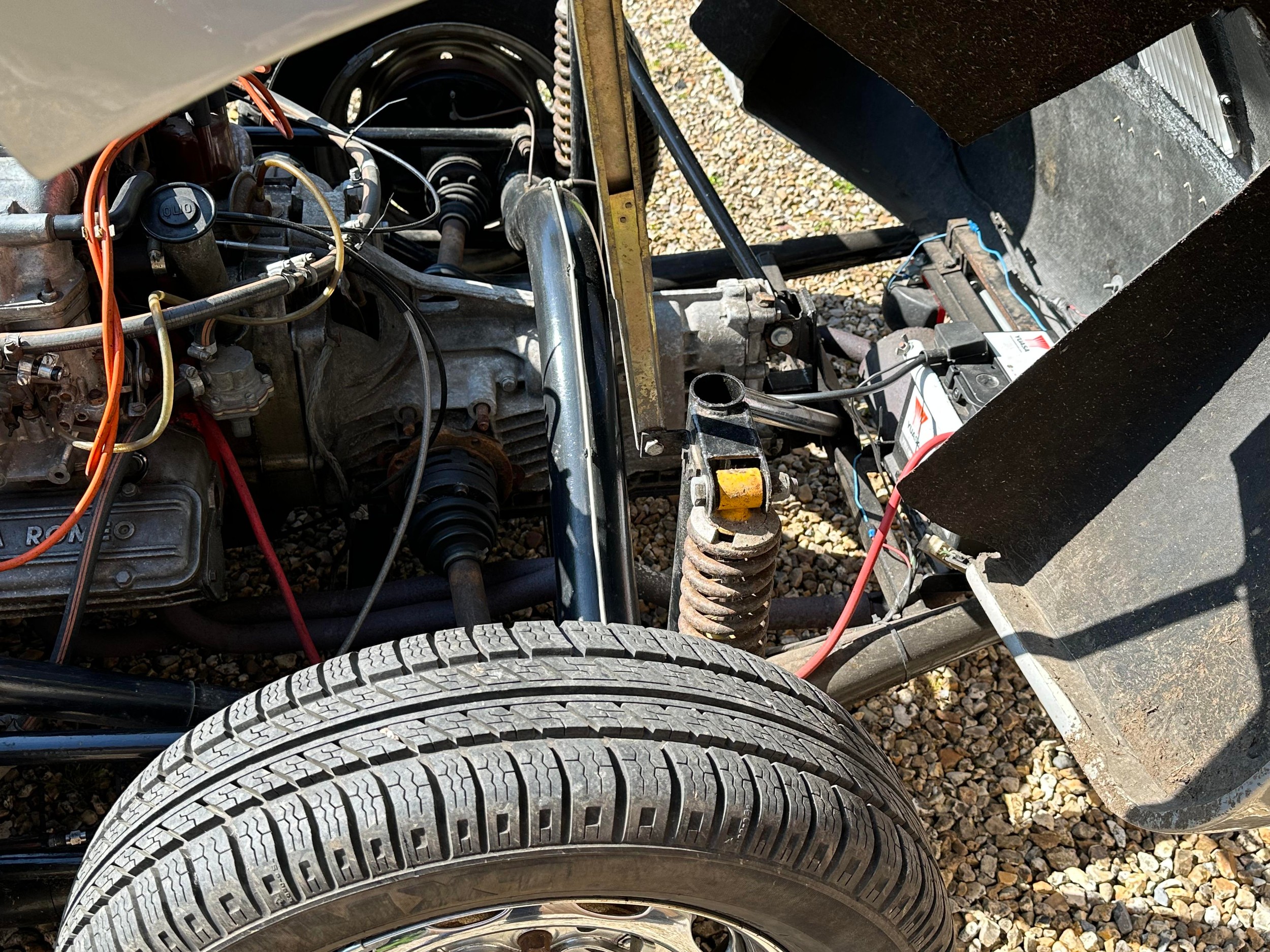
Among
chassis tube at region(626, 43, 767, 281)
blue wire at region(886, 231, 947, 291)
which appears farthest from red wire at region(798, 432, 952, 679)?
blue wire at region(886, 231, 947, 291)

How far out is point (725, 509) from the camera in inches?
63.8

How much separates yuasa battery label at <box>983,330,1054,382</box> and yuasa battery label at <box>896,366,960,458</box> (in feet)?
0.44

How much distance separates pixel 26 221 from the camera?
5.33 ft

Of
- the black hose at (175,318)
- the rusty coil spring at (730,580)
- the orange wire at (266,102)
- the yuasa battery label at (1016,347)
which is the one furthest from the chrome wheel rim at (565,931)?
the orange wire at (266,102)

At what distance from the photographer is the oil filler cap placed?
1.76 m

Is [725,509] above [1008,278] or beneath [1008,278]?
beneath

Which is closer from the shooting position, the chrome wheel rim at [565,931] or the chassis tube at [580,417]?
the chrome wheel rim at [565,931]

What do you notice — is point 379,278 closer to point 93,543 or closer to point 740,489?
point 93,543

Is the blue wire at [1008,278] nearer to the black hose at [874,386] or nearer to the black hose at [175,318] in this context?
the black hose at [874,386]

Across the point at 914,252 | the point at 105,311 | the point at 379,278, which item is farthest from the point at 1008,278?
the point at 105,311

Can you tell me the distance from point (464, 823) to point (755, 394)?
131cm

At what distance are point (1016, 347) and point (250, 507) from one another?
64.6 inches

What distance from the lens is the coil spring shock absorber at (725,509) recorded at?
1.61m

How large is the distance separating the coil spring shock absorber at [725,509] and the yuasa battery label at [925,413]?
0.74 meters
